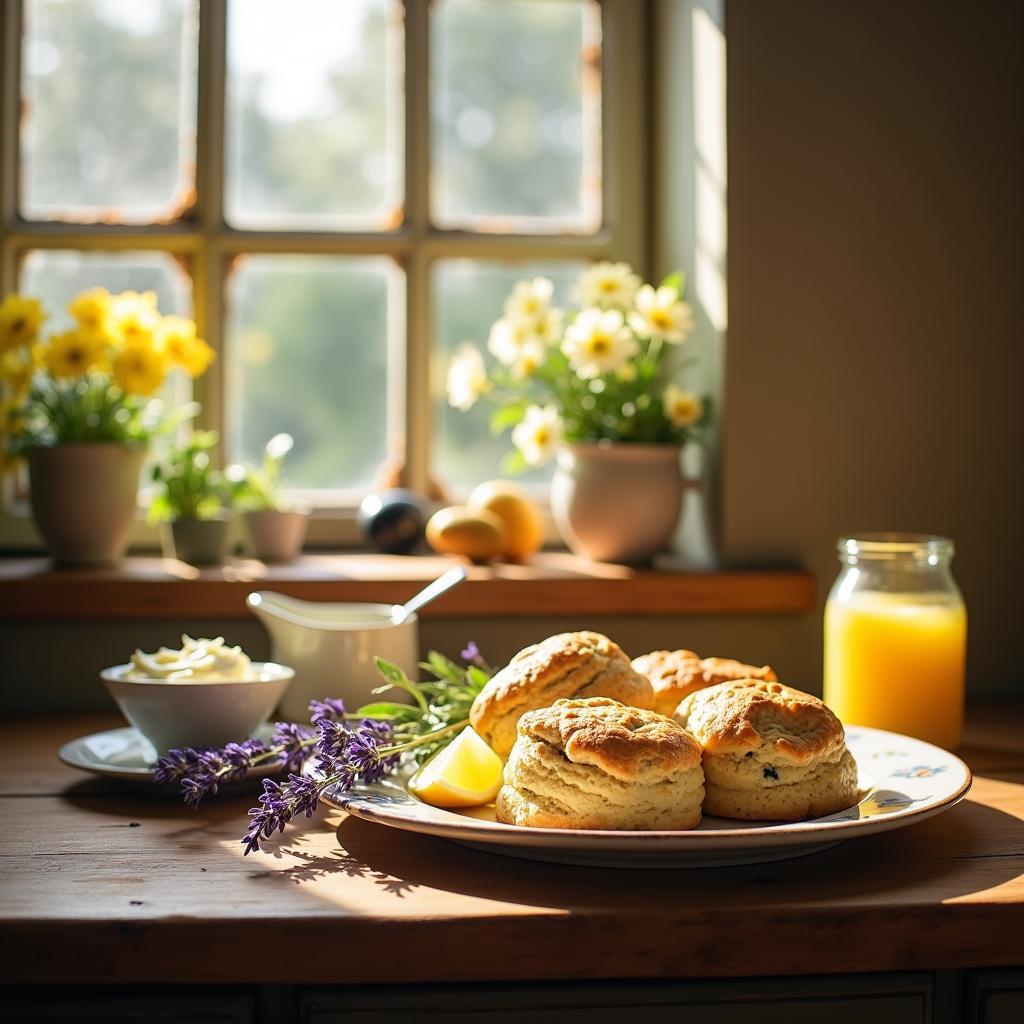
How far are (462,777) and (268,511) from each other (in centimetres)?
76

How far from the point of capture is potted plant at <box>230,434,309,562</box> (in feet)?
5.24

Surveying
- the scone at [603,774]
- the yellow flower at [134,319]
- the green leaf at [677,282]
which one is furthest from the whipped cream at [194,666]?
the green leaf at [677,282]

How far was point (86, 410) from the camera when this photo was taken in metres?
1.51

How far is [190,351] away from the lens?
5.07ft

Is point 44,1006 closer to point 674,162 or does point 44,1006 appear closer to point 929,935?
point 929,935

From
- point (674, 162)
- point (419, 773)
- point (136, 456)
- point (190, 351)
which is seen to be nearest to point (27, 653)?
point (136, 456)

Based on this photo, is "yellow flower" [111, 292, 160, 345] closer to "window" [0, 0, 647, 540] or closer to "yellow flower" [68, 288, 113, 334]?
"yellow flower" [68, 288, 113, 334]

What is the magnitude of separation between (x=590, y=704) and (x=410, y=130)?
1134 mm

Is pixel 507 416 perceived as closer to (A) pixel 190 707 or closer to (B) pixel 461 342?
(B) pixel 461 342

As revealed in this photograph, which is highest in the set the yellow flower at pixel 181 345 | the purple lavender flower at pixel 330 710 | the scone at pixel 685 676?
the yellow flower at pixel 181 345

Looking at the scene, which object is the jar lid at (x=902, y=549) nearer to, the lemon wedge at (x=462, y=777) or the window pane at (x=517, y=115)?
the lemon wedge at (x=462, y=777)

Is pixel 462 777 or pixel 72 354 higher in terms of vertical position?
pixel 72 354

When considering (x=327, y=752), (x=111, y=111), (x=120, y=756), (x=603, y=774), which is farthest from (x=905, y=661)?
(x=111, y=111)

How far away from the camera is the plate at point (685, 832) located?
79 centimetres
